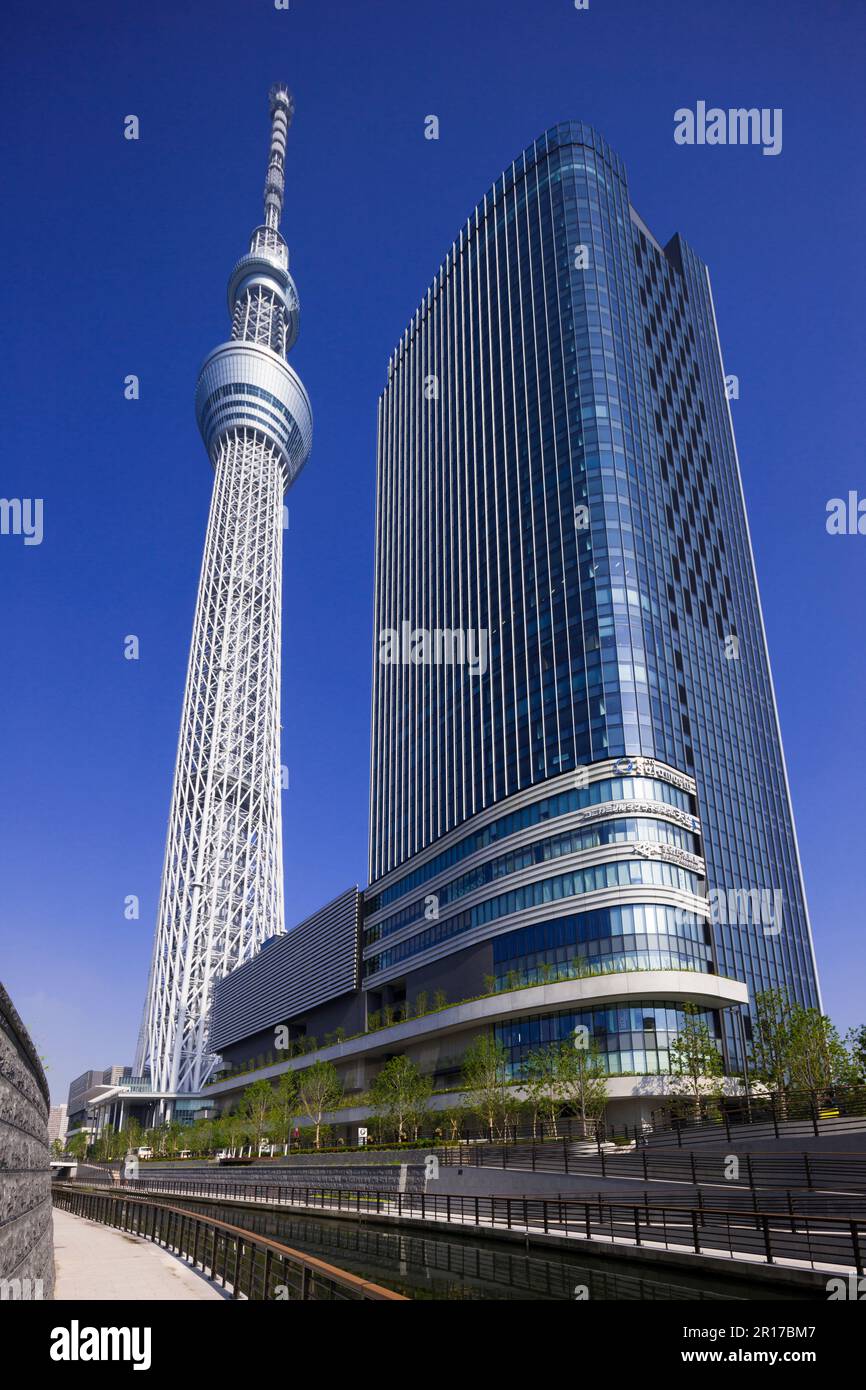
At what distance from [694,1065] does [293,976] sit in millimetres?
65025

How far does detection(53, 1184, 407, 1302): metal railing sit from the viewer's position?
11516 millimetres

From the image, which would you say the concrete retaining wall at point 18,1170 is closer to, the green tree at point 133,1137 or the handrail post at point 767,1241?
the handrail post at point 767,1241

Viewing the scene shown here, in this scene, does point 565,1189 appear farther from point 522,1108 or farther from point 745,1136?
point 522,1108

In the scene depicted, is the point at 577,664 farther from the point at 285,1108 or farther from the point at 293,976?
the point at 293,976

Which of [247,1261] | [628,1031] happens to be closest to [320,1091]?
[628,1031]

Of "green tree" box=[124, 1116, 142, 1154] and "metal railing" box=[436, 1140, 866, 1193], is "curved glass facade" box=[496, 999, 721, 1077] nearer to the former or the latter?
"metal railing" box=[436, 1140, 866, 1193]

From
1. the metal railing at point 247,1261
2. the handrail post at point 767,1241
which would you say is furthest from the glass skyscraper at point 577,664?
the handrail post at point 767,1241

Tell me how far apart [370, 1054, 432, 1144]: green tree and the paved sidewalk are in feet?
111

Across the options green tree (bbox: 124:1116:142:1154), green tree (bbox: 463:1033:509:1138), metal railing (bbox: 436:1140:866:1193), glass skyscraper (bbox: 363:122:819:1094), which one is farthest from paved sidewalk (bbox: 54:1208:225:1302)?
green tree (bbox: 124:1116:142:1154)

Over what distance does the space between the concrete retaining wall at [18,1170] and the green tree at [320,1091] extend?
7537 centimetres

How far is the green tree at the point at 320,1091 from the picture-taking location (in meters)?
81.3

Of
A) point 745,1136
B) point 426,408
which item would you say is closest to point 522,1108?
point 745,1136

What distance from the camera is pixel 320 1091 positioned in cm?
8106
